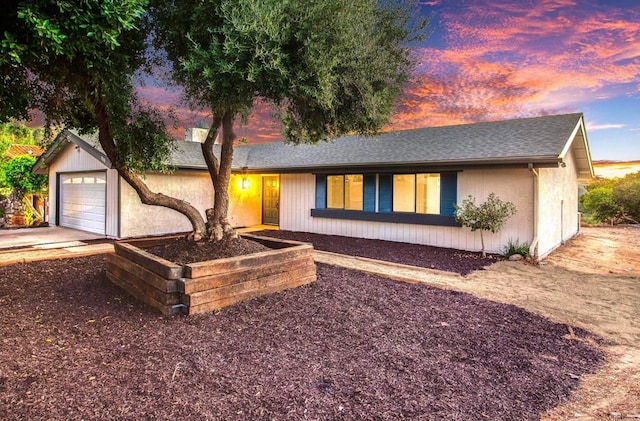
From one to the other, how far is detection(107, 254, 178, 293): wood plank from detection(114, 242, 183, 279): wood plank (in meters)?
0.05

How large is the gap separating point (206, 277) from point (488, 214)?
664 cm

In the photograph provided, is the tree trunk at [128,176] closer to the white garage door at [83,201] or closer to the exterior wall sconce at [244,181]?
the white garage door at [83,201]

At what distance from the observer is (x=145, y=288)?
14.3 ft

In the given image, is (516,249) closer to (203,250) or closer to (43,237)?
(203,250)

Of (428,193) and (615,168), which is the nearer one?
(428,193)

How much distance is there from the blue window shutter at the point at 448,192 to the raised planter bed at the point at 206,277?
5.22 m

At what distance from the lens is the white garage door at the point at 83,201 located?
36.0 feet

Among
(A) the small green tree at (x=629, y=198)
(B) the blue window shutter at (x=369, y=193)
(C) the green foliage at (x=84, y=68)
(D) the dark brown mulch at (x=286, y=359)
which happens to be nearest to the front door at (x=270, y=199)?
(B) the blue window shutter at (x=369, y=193)

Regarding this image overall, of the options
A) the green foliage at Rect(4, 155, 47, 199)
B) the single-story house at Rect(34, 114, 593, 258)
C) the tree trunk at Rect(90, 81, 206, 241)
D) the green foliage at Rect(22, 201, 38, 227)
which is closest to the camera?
the tree trunk at Rect(90, 81, 206, 241)

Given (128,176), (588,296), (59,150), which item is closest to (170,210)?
(59,150)

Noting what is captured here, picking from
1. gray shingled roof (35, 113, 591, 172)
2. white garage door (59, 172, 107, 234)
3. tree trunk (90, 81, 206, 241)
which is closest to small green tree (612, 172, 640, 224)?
gray shingled roof (35, 113, 591, 172)

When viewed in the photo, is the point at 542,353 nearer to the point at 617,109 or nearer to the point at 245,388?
the point at 245,388

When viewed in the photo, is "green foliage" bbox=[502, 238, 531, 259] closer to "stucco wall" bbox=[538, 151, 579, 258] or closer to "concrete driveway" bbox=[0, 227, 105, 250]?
"stucco wall" bbox=[538, 151, 579, 258]

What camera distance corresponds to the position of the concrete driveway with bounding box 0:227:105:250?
354 inches
